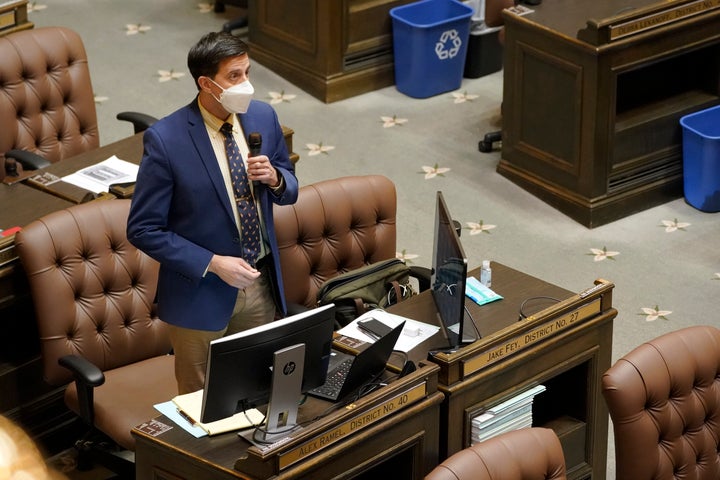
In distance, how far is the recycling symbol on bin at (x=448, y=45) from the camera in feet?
25.7

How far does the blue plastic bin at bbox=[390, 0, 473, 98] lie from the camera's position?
7.79 m

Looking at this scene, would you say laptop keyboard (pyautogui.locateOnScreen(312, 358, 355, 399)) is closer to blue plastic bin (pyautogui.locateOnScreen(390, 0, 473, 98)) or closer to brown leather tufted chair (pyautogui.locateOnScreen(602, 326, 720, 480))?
brown leather tufted chair (pyautogui.locateOnScreen(602, 326, 720, 480))

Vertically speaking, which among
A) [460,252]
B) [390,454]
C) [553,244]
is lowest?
[553,244]

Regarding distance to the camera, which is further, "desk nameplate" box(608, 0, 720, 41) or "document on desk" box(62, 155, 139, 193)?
"desk nameplate" box(608, 0, 720, 41)

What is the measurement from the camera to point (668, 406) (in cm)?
403

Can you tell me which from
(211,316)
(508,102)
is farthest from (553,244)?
(211,316)

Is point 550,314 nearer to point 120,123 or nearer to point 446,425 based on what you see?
point 446,425

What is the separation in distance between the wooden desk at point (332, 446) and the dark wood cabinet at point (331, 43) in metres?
4.12

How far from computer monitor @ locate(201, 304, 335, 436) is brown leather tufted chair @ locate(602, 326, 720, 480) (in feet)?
2.89

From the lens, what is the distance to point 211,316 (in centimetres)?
420

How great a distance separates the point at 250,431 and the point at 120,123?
13.6 feet

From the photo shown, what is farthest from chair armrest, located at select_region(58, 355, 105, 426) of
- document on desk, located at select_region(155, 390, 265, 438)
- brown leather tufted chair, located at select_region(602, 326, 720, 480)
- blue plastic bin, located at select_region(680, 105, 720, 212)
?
blue plastic bin, located at select_region(680, 105, 720, 212)

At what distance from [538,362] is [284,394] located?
0.95m

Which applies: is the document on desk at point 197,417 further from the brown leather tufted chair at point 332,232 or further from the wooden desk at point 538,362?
the brown leather tufted chair at point 332,232
